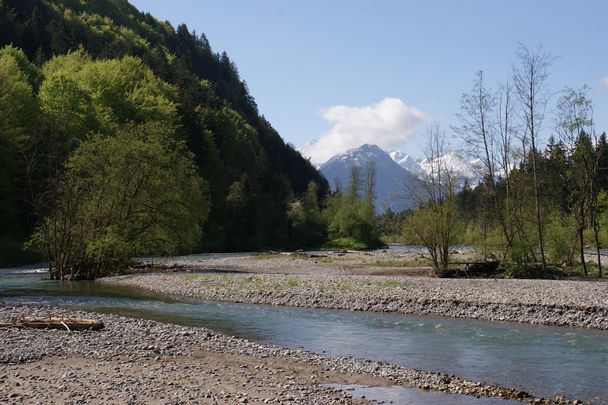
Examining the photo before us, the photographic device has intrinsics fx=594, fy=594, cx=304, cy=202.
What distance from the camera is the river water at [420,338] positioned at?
14.7 metres

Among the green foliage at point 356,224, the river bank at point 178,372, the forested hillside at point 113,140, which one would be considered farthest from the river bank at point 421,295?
the green foliage at point 356,224

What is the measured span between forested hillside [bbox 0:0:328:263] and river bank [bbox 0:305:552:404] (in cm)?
2689

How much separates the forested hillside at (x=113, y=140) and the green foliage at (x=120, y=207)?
4.7 inches

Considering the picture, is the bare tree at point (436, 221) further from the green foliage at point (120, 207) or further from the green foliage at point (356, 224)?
the green foliage at point (356, 224)

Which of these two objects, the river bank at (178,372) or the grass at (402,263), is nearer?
the river bank at (178,372)

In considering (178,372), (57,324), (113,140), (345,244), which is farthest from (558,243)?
(345,244)

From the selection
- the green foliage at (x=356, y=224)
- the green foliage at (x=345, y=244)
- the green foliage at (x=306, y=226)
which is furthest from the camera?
the green foliage at (x=306, y=226)

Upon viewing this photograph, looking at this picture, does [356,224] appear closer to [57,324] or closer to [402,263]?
[402,263]

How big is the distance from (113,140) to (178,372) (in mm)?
36879

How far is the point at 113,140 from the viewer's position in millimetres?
47344

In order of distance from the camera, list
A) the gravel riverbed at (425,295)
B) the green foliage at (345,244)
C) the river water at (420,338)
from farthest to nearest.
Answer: the green foliage at (345,244) < the gravel riverbed at (425,295) < the river water at (420,338)

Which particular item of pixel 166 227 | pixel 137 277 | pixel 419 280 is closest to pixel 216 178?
pixel 166 227

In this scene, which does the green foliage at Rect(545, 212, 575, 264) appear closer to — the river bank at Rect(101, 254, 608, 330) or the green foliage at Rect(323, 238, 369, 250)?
the river bank at Rect(101, 254, 608, 330)

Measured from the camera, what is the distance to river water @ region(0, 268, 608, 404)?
579 inches
